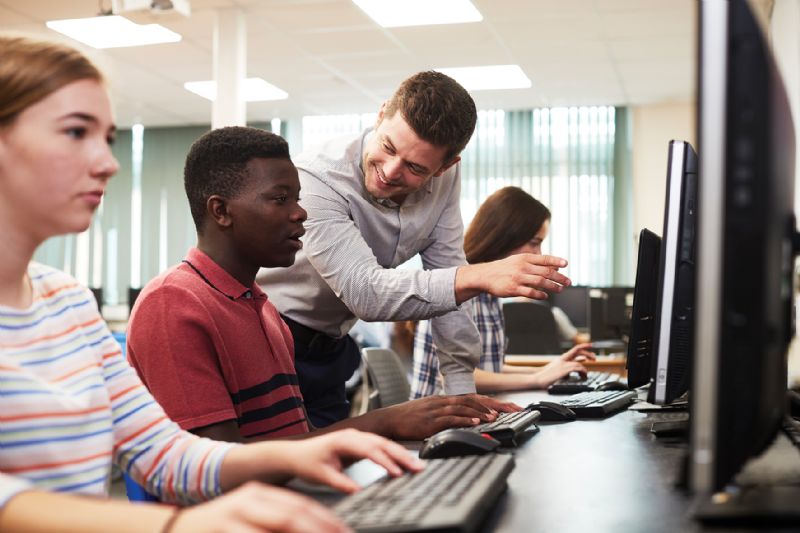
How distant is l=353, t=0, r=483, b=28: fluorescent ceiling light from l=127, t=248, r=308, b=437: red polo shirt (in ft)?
12.0

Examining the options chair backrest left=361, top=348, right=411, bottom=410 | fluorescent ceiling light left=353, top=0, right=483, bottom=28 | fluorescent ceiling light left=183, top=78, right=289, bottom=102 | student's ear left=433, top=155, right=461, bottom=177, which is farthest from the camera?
fluorescent ceiling light left=183, top=78, right=289, bottom=102

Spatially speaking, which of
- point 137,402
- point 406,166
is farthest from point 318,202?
point 137,402

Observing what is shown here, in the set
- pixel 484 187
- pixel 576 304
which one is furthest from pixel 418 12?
pixel 484 187

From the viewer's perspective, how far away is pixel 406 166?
1.81m

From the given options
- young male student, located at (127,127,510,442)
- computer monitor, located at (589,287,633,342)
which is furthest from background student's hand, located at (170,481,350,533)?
computer monitor, located at (589,287,633,342)

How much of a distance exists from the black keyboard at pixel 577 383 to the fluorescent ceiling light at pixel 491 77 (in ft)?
13.7

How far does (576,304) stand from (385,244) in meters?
5.04

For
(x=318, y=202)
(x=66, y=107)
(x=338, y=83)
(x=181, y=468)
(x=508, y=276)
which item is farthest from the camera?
(x=338, y=83)

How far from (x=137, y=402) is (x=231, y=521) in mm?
447

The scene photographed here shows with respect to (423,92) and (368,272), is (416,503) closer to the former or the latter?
(368,272)

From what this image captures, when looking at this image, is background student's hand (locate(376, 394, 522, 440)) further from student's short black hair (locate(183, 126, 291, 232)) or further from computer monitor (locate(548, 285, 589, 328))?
computer monitor (locate(548, 285, 589, 328))

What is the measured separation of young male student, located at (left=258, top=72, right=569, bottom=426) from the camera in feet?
5.51

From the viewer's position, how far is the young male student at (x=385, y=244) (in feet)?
5.51

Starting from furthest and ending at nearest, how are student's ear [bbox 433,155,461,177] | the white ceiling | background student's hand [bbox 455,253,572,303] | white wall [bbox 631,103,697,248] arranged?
white wall [bbox 631,103,697,248] → the white ceiling → student's ear [bbox 433,155,461,177] → background student's hand [bbox 455,253,572,303]
